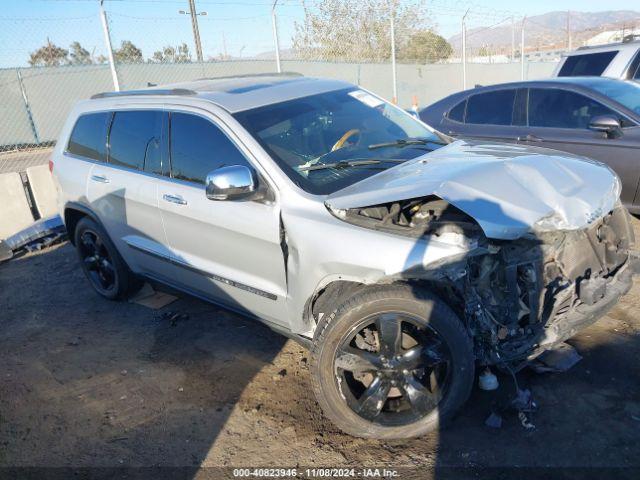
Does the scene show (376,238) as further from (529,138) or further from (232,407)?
(529,138)

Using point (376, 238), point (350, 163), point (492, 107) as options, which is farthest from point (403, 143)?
point (492, 107)

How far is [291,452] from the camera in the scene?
2902mm

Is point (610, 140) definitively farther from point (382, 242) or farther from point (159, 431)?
point (159, 431)

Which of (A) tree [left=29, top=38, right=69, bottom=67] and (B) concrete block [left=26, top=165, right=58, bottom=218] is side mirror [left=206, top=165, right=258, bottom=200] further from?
(A) tree [left=29, top=38, right=69, bottom=67]

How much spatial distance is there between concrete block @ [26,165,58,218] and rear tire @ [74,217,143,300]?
105 inches

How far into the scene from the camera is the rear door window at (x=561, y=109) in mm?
5520

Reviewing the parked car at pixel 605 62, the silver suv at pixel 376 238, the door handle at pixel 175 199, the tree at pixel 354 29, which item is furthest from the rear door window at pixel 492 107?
the tree at pixel 354 29

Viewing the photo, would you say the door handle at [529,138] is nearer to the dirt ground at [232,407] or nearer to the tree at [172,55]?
the dirt ground at [232,407]

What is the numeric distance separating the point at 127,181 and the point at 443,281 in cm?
265

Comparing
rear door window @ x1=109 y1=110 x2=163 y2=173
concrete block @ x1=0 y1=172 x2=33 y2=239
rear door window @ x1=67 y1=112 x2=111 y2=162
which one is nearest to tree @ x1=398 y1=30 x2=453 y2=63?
concrete block @ x1=0 y1=172 x2=33 y2=239

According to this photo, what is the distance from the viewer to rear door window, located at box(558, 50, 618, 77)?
312 inches

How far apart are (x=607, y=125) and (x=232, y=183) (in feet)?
13.1

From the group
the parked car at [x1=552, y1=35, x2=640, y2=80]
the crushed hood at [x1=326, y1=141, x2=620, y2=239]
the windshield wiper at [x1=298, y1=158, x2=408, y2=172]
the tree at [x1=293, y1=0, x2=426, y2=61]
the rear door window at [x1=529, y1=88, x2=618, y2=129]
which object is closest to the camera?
the crushed hood at [x1=326, y1=141, x2=620, y2=239]

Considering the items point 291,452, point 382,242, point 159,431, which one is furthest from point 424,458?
point 159,431
